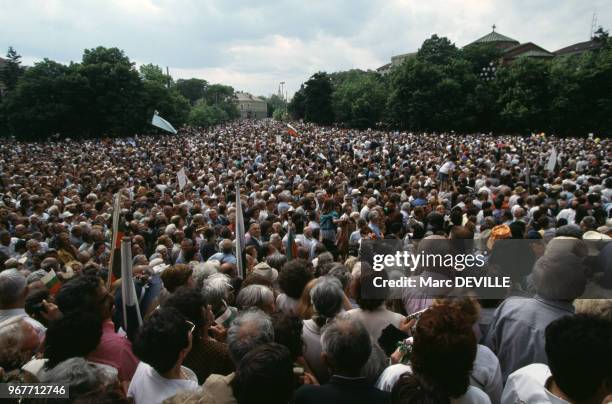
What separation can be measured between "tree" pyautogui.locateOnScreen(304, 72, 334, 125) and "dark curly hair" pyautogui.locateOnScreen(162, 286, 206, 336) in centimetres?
6469

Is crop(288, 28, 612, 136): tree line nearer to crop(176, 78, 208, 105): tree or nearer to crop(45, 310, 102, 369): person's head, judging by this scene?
crop(45, 310, 102, 369): person's head

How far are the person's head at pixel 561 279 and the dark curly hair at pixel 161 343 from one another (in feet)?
7.86

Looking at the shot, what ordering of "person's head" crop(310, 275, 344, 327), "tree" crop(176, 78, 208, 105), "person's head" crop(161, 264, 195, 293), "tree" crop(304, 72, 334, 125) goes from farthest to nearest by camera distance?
"tree" crop(176, 78, 208, 105), "tree" crop(304, 72, 334, 125), "person's head" crop(161, 264, 195, 293), "person's head" crop(310, 275, 344, 327)

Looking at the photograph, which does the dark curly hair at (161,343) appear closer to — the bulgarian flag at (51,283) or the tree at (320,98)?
the bulgarian flag at (51,283)

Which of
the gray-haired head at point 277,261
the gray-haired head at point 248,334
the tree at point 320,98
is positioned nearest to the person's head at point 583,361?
the gray-haired head at point 248,334

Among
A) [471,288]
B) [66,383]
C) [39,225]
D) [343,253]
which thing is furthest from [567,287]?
[39,225]

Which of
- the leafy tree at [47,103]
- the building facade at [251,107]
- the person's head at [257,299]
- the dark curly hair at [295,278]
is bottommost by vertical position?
the person's head at [257,299]

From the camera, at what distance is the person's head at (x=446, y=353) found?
76.9 inches

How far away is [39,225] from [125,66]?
147 ft

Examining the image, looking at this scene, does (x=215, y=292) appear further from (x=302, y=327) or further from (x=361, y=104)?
(x=361, y=104)

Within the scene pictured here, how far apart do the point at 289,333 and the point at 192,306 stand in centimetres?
71

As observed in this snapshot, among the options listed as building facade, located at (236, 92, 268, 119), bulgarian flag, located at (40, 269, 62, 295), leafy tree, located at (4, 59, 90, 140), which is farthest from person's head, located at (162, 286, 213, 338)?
building facade, located at (236, 92, 268, 119)

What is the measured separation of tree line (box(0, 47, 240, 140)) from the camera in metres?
43.0

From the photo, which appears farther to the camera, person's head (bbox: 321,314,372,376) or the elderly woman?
the elderly woman
